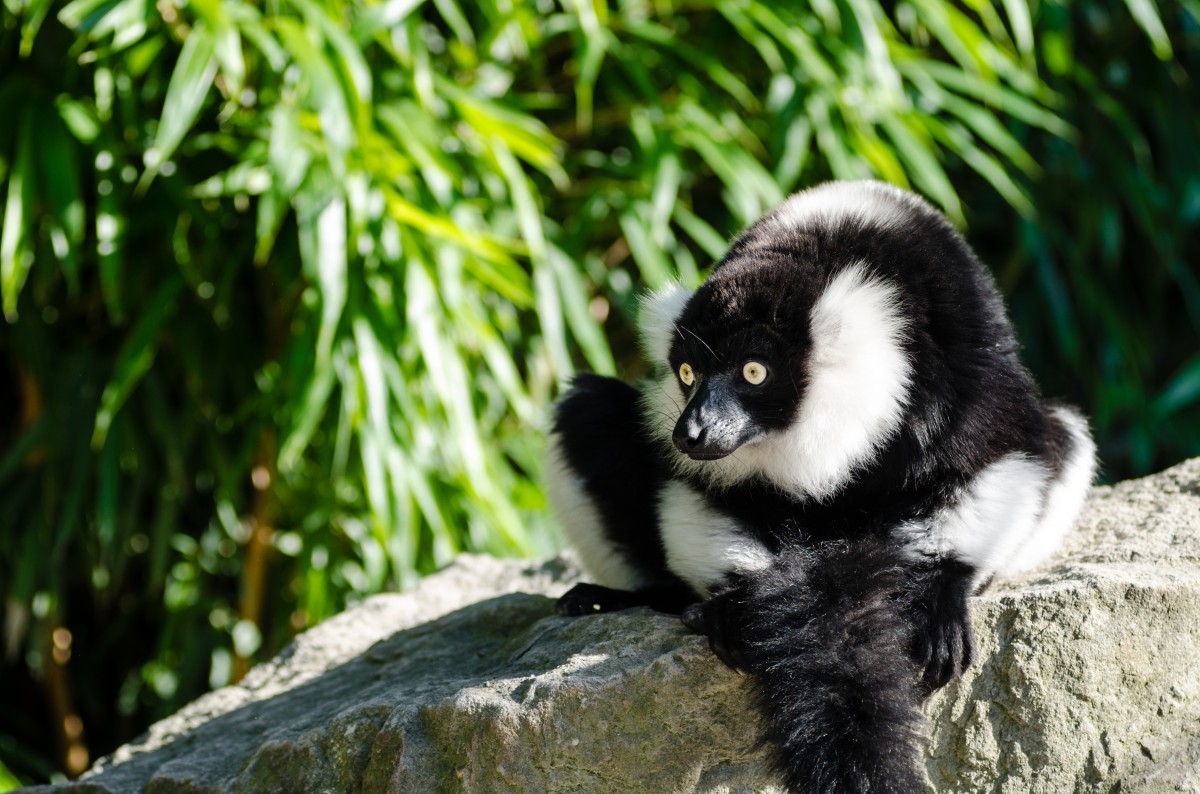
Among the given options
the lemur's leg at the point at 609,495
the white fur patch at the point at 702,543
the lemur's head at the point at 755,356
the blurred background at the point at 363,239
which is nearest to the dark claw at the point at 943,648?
the white fur patch at the point at 702,543

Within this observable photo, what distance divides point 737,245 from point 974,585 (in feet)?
2.30

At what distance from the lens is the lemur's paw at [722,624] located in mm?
1806

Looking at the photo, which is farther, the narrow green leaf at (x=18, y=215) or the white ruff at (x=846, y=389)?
the narrow green leaf at (x=18, y=215)

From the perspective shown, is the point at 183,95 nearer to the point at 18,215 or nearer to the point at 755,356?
the point at 18,215

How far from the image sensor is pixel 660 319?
7.59 ft

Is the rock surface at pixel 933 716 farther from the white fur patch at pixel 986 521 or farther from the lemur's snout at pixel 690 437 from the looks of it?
the lemur's snout at pixel 690 437

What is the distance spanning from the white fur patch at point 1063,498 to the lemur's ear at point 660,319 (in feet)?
2.22

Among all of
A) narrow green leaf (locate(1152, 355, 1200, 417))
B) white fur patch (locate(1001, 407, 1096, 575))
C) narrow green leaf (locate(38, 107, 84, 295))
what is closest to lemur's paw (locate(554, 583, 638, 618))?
white fur patch (locate(1001, 407, 1096, 575))

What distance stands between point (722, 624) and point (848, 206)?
2.53 feet

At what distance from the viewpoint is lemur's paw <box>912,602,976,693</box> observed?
5.98ft

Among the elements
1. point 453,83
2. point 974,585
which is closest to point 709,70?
point 453,83

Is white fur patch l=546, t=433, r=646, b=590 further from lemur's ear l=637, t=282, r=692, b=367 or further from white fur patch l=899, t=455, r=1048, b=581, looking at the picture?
white fur patch l=899, t=455, r=1048, b=581

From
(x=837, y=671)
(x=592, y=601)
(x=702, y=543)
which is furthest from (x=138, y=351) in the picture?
(x=837, y=671)

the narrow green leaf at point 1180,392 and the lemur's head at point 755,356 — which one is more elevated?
the lemur's head at point 755,356
